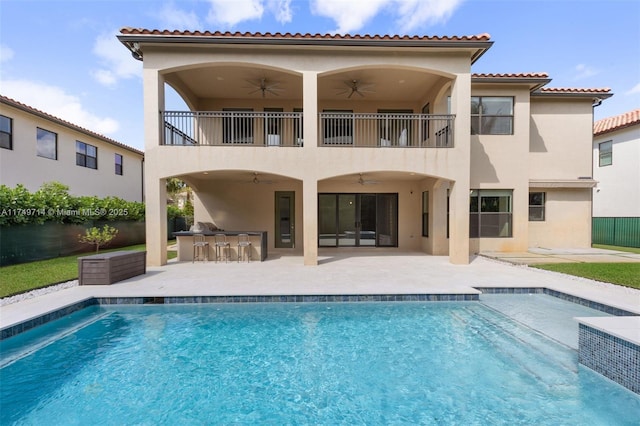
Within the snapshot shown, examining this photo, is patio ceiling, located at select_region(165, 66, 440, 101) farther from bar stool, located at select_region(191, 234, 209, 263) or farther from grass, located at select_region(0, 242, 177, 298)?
grass, located at select_region(0, 242, 177, 298)

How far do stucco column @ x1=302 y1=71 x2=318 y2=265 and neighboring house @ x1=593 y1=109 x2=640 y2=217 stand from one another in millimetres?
19134

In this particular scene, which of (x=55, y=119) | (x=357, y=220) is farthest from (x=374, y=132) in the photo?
(x=55, y=119)

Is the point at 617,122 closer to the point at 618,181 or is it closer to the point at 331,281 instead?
the point at 618,181

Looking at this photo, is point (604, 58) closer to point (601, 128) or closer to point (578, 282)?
point (601, 128)

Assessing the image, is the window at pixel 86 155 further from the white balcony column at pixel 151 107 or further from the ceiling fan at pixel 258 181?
the ceiling fan at pixel 258 181

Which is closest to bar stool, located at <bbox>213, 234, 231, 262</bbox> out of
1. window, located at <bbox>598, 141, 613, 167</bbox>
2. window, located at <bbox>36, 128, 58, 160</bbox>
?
window, located at <bbox>36, 128, 58, 160</bbox>

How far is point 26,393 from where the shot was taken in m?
3.74

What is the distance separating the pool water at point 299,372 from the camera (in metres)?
3.41

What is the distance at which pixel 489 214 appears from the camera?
13.0 m

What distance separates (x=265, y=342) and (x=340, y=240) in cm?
1011

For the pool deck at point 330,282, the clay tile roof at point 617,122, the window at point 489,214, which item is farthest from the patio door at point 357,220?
the clay tile roof at point 617,122

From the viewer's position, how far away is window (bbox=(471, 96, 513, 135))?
508 inches

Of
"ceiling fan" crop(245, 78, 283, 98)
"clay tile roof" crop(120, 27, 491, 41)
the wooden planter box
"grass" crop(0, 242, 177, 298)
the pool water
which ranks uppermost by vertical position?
"clay tile roof" crop(120, 27, 491, 41)

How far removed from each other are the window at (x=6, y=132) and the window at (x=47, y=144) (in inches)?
54.4
